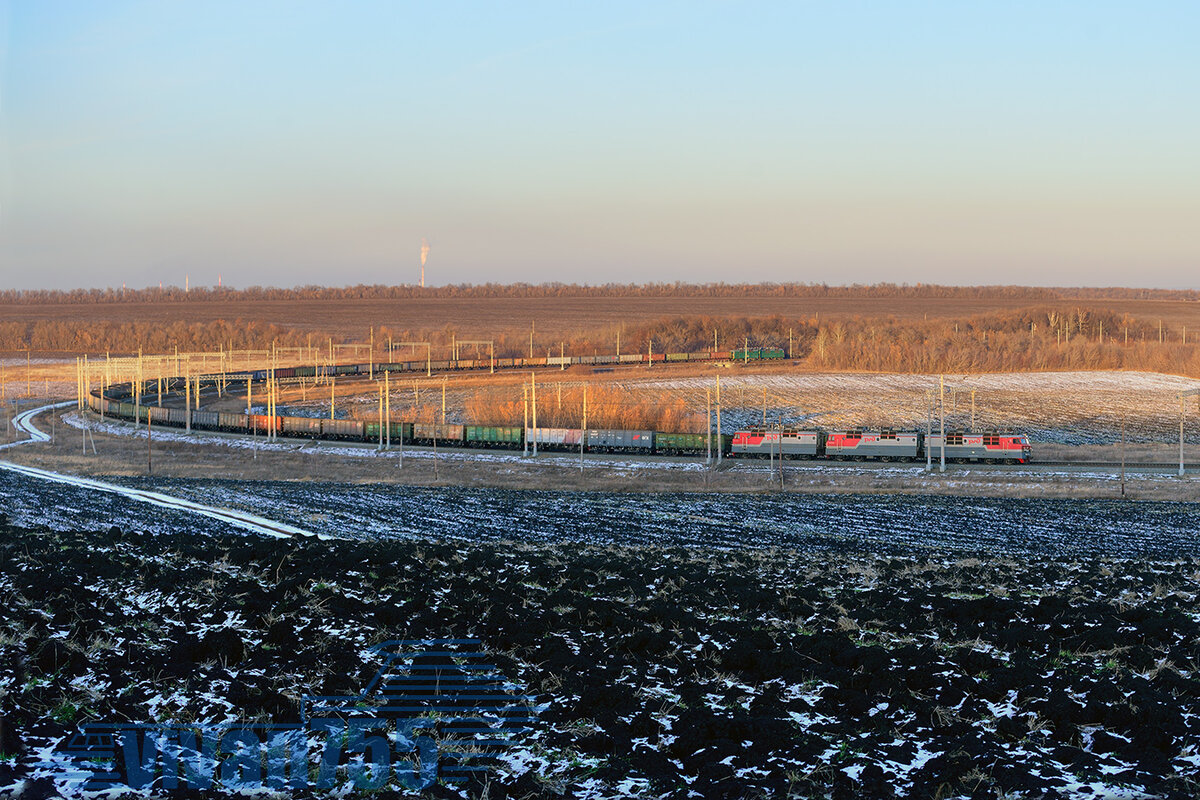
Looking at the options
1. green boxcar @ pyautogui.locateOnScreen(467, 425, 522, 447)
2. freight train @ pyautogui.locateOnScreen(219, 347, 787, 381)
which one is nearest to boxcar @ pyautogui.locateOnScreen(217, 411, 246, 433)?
green boxcar @ pyautogui.locateOnScreen(467, 425, 522, 447)

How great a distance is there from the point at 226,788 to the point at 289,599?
211 inches

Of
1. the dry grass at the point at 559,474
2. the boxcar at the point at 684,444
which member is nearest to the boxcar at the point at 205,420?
the dry grass at the point at 559,474

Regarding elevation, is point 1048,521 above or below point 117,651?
below

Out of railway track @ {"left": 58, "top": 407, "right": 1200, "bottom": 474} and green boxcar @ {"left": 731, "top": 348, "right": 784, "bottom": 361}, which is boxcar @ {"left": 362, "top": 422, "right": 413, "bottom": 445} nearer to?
railway track @ {"left": 58, "top": 407, "right": 1200, "bottom": 474}

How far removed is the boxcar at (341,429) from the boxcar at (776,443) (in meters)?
28.0

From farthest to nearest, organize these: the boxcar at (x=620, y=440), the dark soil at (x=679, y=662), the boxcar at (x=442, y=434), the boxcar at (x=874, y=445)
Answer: the boxcar at (x=442, y=434), the boxcar at (x=620, y=440), the boxcar at (x=874, y=445), the dark soil at (x=679, y=662)

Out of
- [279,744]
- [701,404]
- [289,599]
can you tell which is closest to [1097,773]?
[279,744]

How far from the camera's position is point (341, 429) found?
7806cm

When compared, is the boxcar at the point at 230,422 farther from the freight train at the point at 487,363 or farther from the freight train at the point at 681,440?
the freight train at the point at 487,363

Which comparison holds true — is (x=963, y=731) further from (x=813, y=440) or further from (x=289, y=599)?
(x=813, y=440)

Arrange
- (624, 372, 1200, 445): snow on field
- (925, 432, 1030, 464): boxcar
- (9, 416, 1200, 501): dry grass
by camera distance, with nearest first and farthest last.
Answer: (9, 416, 1200, 501): dry grass, (925, 432, 1030, 464): boxcar, (624, 372, 1200, 445): snow on field

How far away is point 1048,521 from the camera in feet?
118

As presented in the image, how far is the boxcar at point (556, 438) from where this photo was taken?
238ft

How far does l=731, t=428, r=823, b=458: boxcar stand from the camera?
6712cm
